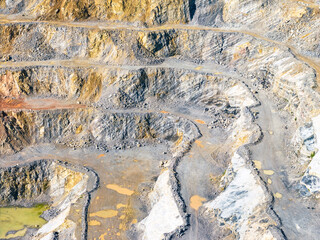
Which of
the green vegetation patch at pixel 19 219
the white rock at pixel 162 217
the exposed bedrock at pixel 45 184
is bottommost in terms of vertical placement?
the green vegetation patch at pixel 19 219

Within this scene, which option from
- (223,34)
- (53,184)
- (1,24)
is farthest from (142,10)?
(53,184)

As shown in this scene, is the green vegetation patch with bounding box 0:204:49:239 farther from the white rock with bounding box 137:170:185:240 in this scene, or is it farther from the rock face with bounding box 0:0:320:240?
the white rock with bounding box 137:170:185:240

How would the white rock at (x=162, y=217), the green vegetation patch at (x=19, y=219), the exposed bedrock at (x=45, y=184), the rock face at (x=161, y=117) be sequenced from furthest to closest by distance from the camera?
the exposed bedrock at (x=45, y=184) < the green vegetation patch at (x=19, y=219) < the rock face at (x=161, y=117) < the white rock at (x=162, y=217)

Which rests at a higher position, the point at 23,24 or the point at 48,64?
the point at 23,24

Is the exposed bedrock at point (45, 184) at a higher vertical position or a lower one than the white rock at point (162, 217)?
lower

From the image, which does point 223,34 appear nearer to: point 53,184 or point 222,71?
point 222,71

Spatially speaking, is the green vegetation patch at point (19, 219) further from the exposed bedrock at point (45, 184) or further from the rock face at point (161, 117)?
the rock face at point (161, 117)

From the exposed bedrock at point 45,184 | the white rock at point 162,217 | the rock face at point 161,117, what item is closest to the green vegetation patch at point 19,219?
the exposed bedrock at point 45,184
